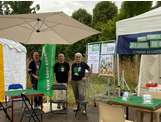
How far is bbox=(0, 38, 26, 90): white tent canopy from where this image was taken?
51.6 feet

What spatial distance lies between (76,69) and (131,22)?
7.40 ft

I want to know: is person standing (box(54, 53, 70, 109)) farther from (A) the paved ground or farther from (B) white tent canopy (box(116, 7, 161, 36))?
(B) white tent canopy (box(116, 7, 161, 36))

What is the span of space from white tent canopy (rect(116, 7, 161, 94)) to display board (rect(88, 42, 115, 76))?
2.08 meters

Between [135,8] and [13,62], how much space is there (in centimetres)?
1001

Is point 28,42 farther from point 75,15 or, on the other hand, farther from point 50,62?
point 75,15

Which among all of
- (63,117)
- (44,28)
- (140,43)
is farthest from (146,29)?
(63,117)

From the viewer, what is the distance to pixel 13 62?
1633 cm

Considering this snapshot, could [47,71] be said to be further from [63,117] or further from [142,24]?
[142,24]

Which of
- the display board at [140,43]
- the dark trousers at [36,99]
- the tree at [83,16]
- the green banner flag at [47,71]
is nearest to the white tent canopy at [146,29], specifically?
the display board at [140,43]

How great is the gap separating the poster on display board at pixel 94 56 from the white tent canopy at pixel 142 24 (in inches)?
147

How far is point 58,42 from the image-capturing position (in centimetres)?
1109

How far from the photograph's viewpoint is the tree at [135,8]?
23.1 metres

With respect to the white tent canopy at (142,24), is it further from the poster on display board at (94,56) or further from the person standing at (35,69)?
the poster on display board at (94,56)

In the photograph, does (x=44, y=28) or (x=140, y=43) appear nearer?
(x=140, y=43)
